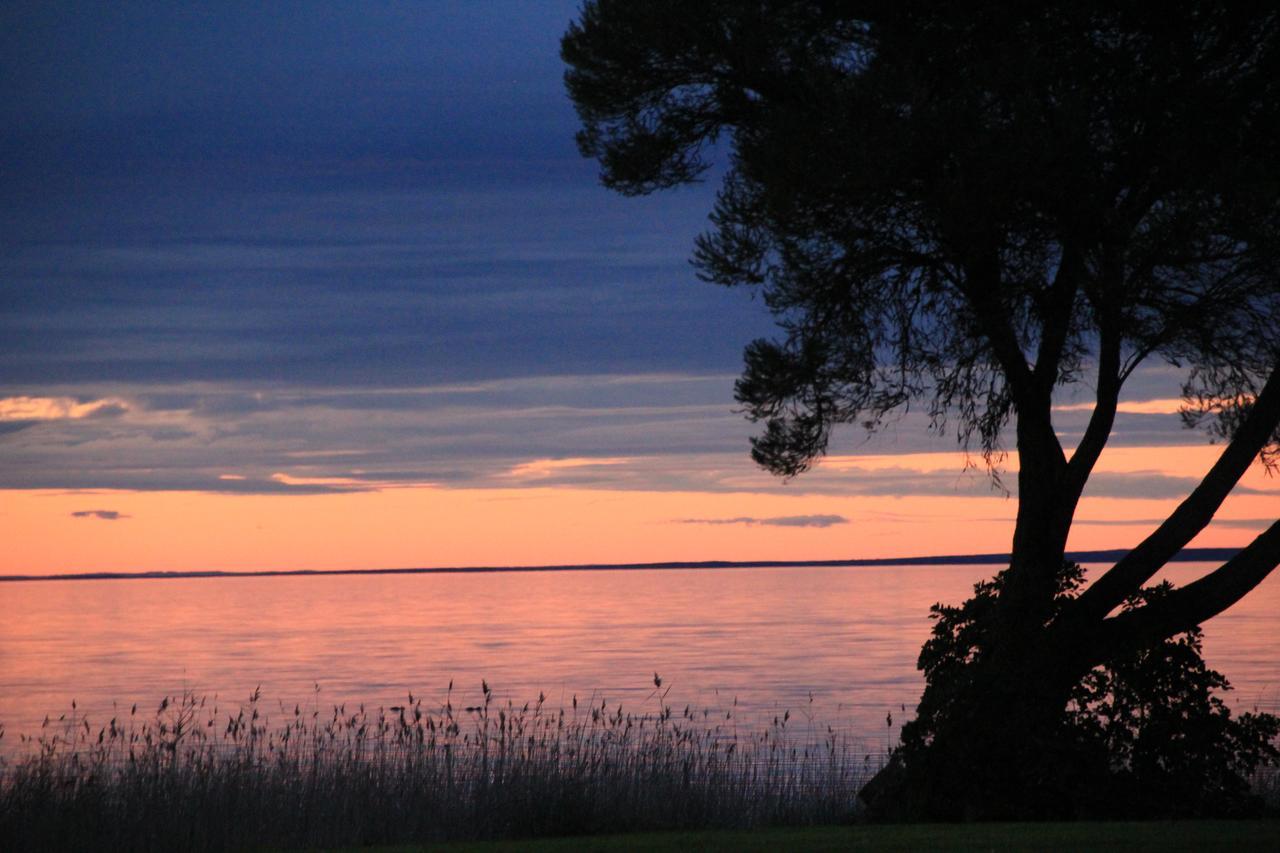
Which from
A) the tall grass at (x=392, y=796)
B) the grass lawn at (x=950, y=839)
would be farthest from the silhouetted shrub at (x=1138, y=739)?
the tall grass at (x=392, y=796)

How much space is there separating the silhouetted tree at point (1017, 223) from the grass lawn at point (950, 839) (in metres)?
1.77

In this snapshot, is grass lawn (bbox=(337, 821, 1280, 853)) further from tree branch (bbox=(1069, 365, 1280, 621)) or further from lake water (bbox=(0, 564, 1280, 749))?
lake water (bbox=(0, 564, 1280, 749))

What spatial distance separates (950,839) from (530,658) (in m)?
33.9

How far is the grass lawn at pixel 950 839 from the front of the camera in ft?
36.2

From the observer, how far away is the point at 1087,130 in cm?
1337

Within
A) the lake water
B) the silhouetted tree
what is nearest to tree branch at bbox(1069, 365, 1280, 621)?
the silhouetted tree

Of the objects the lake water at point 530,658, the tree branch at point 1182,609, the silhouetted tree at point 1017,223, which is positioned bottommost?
the lake water at point 530,658

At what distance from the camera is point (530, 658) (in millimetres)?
44875

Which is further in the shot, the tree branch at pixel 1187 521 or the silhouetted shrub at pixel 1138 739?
the tree branch at pixel 1187 521

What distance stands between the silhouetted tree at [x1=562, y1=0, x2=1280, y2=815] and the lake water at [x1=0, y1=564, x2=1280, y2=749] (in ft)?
34.8

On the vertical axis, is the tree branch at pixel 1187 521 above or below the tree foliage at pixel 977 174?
below

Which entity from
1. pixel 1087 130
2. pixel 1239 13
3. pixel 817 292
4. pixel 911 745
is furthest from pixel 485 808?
pixel 1239 13

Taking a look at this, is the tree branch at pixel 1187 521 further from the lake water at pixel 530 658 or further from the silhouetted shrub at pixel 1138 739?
the lake water at pixel 530 658

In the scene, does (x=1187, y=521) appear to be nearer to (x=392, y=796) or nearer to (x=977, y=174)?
(x=977, y=174)
